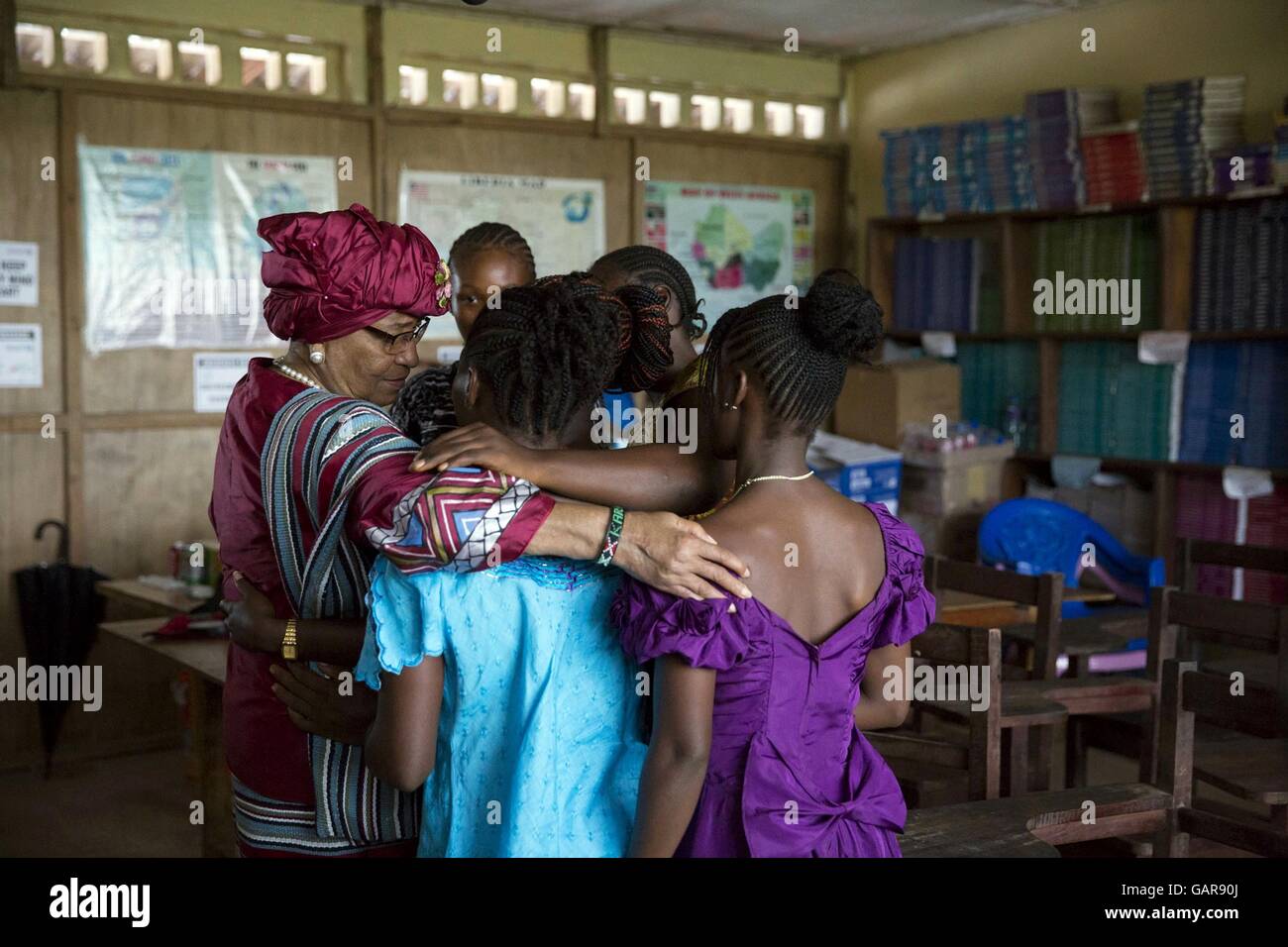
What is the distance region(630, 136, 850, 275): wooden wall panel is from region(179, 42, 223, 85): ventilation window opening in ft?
5.66

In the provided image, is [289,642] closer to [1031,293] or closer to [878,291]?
[1031,293]

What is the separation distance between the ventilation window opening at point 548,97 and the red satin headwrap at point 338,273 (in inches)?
154

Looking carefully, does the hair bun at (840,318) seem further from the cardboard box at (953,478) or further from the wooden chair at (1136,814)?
the cardboard box at (953,478)

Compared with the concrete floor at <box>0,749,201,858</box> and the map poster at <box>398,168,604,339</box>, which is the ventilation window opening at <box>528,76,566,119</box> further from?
the concrete floor at <box>0,749,201,858</box>

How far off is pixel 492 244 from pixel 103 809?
8.67ft

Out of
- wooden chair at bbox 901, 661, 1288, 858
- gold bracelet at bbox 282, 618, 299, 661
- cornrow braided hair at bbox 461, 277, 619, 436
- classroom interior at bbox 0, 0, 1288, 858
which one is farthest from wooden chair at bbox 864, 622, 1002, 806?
gold bracelet at bbox 282, 618, 299, 661

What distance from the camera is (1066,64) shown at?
5.20m

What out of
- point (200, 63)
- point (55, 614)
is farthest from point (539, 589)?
point (200, 63)

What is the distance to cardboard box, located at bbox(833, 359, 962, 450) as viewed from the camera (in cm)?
527

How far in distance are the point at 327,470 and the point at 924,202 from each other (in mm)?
4554

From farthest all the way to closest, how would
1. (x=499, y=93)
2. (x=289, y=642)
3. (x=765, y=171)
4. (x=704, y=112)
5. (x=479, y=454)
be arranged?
(x=765, y=171)
(x=704, y=112)
(x=499, y=93)
(x=289, y=642)
(x=479, y=454)

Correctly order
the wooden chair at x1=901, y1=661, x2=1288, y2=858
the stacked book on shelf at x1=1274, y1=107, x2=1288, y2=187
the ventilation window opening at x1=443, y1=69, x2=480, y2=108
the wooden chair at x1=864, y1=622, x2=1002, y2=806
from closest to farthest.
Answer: the wooden chair at x1=901, y1=661, x2=1288, y2=858, the wooden chair at x1=864, y1=622, x2=1002, y2=806, the stacked book on shelf at x1=1274, y1=107, x2=1288, y2=187, the ventilation window opening at x1=443, y1=69, x2=480, y2=108

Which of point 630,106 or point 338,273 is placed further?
point 630,106

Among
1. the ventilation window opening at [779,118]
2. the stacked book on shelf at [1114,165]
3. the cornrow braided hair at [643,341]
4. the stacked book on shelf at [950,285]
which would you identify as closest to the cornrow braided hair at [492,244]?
the cornrow braided hair at [643,341]
